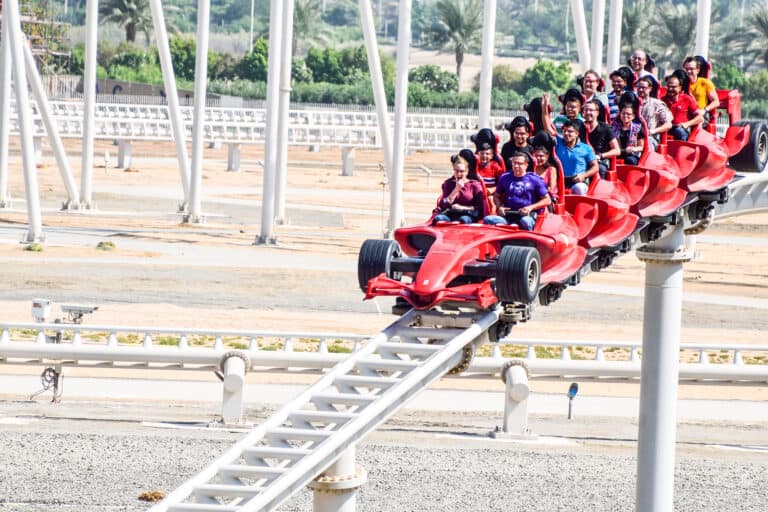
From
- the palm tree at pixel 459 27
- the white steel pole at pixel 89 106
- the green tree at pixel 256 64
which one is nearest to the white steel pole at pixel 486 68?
the white steel pole at pixel 89 106

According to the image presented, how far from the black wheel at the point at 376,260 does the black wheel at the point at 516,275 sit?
1.22 m

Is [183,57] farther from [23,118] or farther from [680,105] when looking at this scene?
[680,105]

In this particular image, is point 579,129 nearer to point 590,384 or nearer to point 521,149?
point 521,149

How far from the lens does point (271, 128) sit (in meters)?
47.1

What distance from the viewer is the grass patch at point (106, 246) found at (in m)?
44.7

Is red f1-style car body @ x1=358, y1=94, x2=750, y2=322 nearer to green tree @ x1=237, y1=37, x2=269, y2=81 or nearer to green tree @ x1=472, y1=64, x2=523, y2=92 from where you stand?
green tree @ x1=237, y1=37, x2=269, y2=81

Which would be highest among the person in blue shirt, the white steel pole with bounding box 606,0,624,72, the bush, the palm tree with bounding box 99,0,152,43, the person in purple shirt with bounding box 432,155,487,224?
the palm tree with bounding box 99,0,152,43

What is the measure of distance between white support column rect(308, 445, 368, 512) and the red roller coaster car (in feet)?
5.42

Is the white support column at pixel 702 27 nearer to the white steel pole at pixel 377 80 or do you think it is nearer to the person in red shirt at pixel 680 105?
the white steel pole at pixel 377 80

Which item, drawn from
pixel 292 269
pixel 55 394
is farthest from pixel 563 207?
pixel 292 269

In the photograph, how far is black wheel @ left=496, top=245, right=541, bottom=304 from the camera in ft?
49.9

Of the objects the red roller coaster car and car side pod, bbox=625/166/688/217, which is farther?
car side pod, bbox=625/166/688/217

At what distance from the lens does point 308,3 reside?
152 m

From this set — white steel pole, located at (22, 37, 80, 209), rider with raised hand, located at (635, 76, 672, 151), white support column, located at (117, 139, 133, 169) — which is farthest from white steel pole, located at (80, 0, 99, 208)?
rider with raised hand, located at (635, 76, 672, 151)
